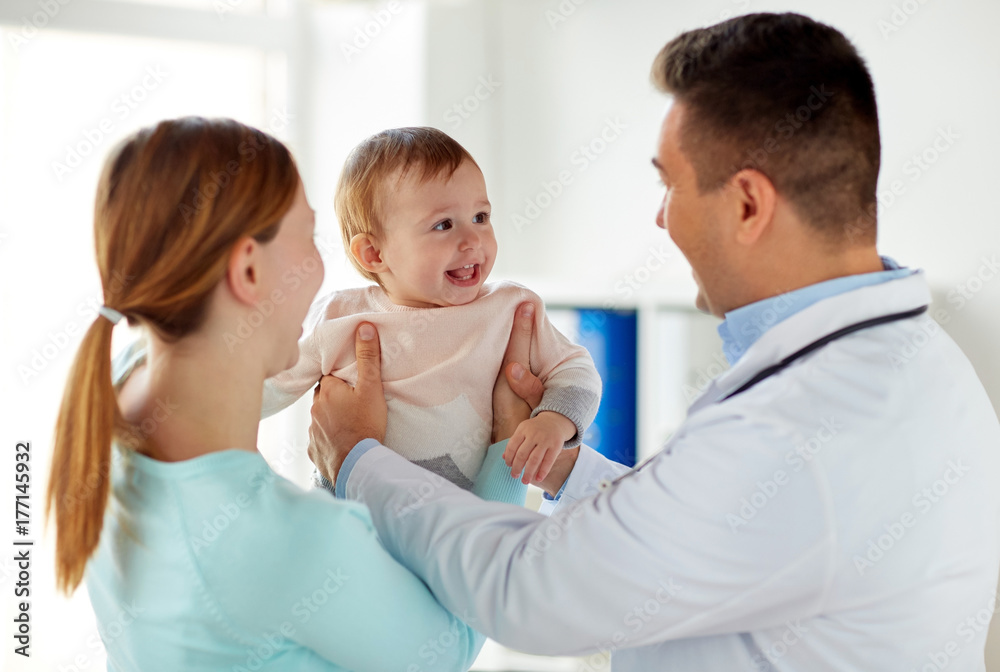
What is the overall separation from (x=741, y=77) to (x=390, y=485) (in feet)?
2.46

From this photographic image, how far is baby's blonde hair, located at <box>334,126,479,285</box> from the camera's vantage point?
4.77 ft

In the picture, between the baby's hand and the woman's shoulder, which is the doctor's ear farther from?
the woman's shoulder

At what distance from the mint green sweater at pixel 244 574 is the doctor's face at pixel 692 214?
24.2 inches

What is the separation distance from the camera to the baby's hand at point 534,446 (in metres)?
1.35

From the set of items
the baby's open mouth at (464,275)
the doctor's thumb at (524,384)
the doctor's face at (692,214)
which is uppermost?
the doctor's face at (692,214)

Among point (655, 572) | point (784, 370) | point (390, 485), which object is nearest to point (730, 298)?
point (784, 370)

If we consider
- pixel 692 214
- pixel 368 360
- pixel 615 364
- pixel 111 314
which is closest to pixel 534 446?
pixel 368 360

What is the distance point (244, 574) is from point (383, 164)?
78 centimetres

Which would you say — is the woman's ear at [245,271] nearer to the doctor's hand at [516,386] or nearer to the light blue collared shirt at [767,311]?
the light blue collared shirt at [767,311]

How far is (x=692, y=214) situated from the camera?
1229 mm

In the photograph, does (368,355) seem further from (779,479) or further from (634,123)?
(634,123)

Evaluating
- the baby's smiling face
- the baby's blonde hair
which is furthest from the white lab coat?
the baby's blonde hair

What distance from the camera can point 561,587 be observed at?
1.02m

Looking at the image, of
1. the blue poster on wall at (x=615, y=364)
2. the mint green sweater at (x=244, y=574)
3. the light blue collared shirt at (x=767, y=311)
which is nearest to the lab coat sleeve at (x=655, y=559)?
Answer: the mint green sweater at (x=244, y=574)
